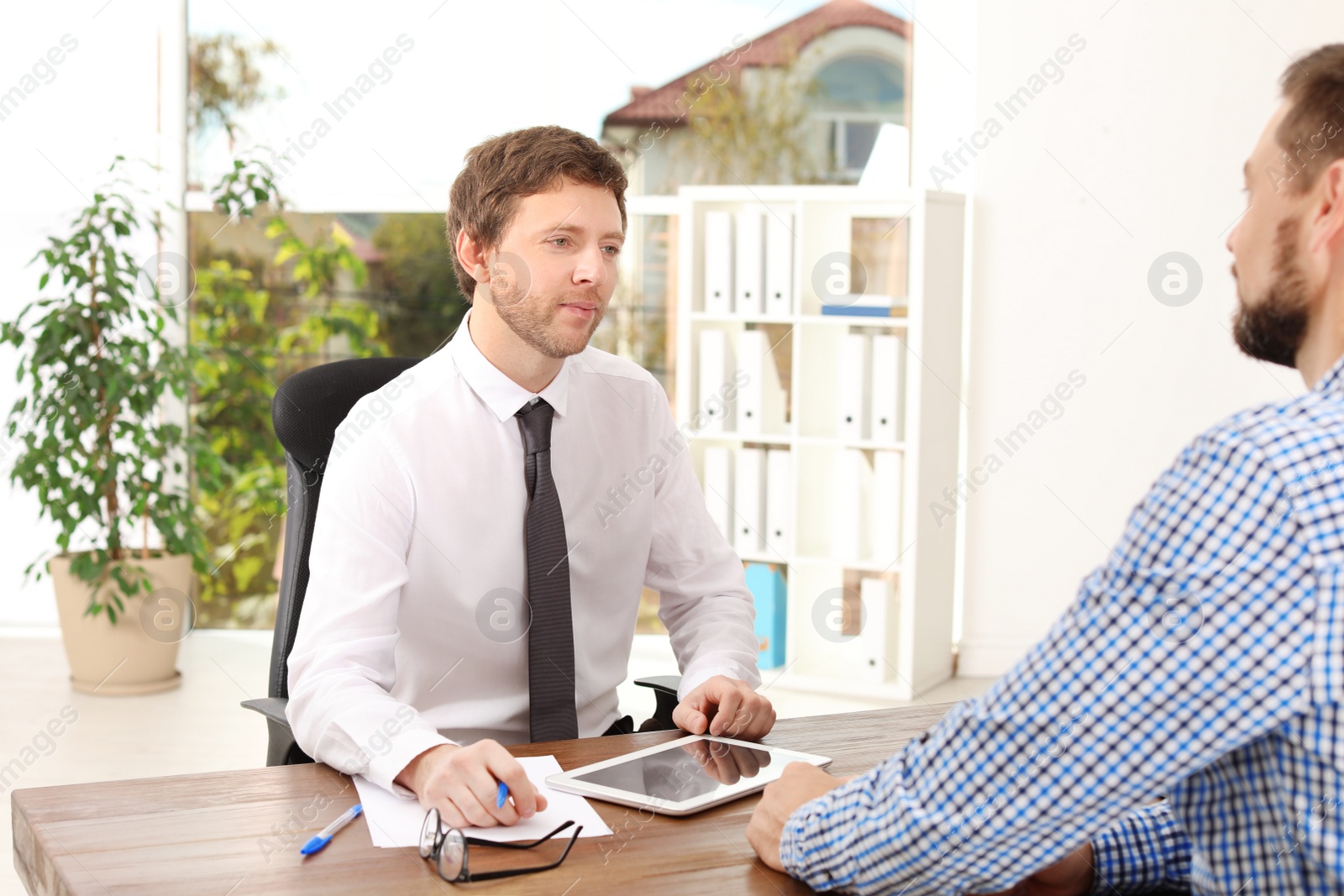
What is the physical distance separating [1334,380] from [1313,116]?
24 cm

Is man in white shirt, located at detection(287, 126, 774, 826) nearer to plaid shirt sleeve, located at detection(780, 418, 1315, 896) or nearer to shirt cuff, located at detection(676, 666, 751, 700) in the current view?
shirt cuff, located at detection(676, 666, 751, 700)

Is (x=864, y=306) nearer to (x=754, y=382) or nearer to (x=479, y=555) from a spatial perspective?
(x=754, y=382)

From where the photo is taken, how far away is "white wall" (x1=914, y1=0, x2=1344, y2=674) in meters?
4.21

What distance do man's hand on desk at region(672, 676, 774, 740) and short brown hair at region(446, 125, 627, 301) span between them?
2.60 feet

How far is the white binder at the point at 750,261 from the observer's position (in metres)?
4.36

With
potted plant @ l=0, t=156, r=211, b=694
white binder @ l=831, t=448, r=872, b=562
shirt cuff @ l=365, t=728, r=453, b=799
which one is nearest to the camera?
shirt cuff @ l=365, t=728, r=453, b=799

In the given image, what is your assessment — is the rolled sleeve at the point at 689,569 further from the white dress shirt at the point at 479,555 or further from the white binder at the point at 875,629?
the white binder at the point at 875,629

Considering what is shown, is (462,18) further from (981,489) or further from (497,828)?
(497,828)

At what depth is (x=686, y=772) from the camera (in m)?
1.31

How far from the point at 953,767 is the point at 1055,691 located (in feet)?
0.33

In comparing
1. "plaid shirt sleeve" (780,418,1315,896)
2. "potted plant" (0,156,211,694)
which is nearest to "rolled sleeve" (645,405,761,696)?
"plaid shirt sleeve" (780,418,1315,896)

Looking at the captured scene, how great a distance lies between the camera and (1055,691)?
0.84 meters

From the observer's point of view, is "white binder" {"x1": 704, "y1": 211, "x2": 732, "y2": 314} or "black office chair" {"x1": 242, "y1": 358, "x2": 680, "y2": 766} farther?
"white binder" {"x1": 704, "y1": 211, "x2": 732, "y2": 314}

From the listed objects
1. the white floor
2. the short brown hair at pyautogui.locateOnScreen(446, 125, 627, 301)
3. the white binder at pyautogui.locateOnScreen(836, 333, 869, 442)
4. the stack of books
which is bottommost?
the white floor
